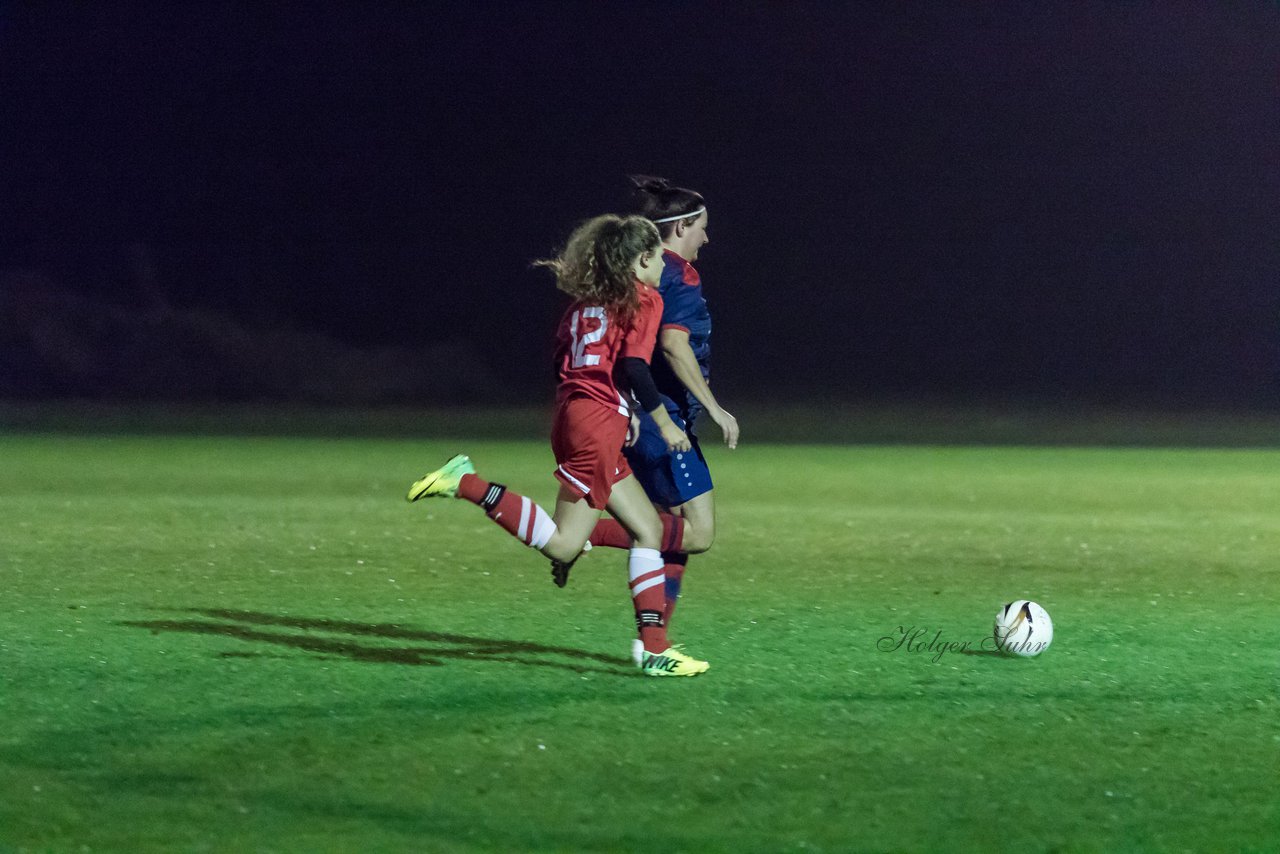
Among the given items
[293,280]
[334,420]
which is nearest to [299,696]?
[334,420]

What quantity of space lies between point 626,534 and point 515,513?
2.15ft

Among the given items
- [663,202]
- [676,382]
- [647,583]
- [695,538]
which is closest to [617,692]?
[647,583]

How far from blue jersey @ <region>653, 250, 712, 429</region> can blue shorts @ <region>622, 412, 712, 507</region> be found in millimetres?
195

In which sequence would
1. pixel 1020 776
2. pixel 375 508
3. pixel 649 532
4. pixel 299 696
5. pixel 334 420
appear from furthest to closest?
pixel 334 420 → pixel 375 508 → pixel 649 532 → pixel 299 696 → pixel 1020 776

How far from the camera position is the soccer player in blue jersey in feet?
21.7

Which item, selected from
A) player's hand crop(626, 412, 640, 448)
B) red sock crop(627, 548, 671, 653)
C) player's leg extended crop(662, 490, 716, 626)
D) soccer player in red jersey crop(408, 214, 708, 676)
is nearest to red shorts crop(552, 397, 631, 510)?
soccer player in red jersey crop(408, 214, 708, 676)

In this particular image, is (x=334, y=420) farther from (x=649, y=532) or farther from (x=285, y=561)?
(x=649, y=532)

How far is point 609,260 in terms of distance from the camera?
6.10 m

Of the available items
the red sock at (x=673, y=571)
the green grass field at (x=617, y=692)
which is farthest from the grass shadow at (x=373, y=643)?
the red sock at (x=673, y=571)

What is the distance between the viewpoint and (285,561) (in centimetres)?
1034

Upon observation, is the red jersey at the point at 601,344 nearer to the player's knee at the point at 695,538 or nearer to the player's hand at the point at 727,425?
the player's hand at the point at 727,425

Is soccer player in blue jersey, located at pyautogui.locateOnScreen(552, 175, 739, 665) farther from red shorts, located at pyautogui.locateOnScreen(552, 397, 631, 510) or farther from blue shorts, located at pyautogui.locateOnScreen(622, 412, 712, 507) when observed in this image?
red shorts, located at pyautogui.locateOnScreen(552, 397, 631, 510)

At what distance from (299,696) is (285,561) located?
177 inches

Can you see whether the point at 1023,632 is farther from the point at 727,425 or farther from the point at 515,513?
the point at 515,513
